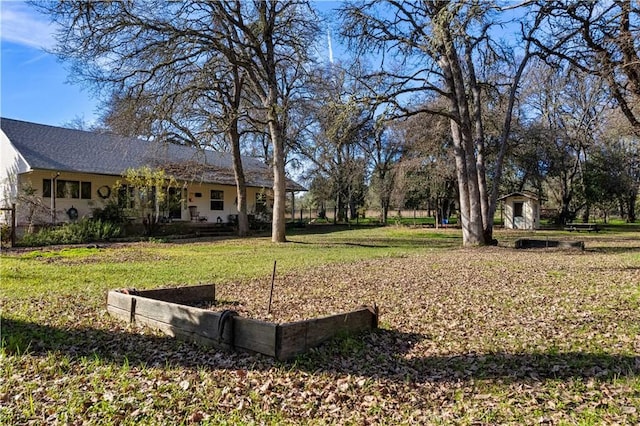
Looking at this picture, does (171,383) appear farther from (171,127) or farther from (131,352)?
(171,127)

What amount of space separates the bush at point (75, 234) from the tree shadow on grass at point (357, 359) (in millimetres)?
12801

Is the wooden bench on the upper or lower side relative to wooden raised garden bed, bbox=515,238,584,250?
upper

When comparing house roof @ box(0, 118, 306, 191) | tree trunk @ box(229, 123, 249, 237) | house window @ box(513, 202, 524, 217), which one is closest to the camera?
house roof @ box(0, 118, 306, 191)

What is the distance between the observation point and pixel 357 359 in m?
4.25

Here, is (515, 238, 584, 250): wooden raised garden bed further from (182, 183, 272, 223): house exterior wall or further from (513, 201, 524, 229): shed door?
(513, 201, 524, 229): shed door

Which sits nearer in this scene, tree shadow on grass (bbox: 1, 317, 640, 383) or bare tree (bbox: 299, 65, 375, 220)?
tree shadow on grass (bbox: 1, 317, 640, 383)

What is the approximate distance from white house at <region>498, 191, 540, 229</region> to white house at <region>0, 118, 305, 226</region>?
64.6 ft

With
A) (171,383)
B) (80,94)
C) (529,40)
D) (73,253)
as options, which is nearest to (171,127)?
(80,94)

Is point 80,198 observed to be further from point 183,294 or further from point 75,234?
point 183,294

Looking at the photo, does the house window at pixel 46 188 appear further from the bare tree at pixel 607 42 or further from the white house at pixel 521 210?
the white house at pixel 521 210

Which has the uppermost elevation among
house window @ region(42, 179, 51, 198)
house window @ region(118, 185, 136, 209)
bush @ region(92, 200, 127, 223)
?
house window @ region(42, 179, 51, 198)

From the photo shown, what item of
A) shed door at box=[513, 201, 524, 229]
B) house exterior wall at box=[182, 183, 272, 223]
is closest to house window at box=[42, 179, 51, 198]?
house exterior wall at box=[182, 183, 272, 223]

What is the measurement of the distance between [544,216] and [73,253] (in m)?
41.5

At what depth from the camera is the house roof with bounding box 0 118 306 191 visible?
766 inches
